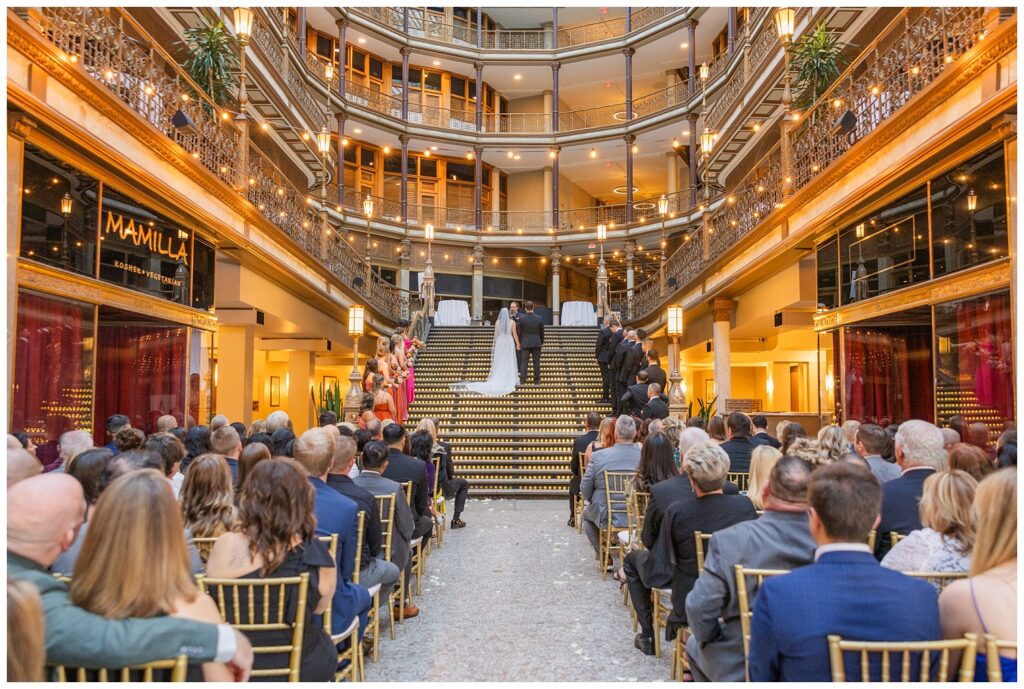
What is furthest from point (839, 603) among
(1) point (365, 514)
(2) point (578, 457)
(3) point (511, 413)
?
(3) point (511, 413)

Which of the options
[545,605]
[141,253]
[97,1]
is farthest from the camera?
[141,253]

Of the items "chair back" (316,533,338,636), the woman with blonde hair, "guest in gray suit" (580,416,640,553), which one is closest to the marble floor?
"guest in gray suit" (580,416,640,553)

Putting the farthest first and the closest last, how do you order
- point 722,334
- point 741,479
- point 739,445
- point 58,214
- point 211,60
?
point 722,334 < point 211,60 < point 58,214 < point 739,445 < point 741,479

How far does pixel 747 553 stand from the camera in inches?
122

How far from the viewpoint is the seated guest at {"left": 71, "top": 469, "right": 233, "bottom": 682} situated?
203cm

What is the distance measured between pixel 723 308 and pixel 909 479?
11.8 metres

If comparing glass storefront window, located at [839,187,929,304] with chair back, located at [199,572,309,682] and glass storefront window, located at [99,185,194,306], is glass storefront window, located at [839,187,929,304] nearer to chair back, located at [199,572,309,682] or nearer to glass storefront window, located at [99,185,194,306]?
chair back, located at [199,572,309,682]

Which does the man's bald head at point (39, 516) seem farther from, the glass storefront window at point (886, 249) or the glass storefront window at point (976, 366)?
the glass storefront window at point (886, 249)

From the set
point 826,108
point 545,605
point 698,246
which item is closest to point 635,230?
point 698,246

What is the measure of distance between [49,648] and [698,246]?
55.1 feet

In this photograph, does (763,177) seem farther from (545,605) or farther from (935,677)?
(935,677)

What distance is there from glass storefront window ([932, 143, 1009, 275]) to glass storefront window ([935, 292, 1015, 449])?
43 centimetres

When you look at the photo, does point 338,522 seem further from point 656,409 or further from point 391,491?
point 656,409

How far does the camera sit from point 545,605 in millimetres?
5965
